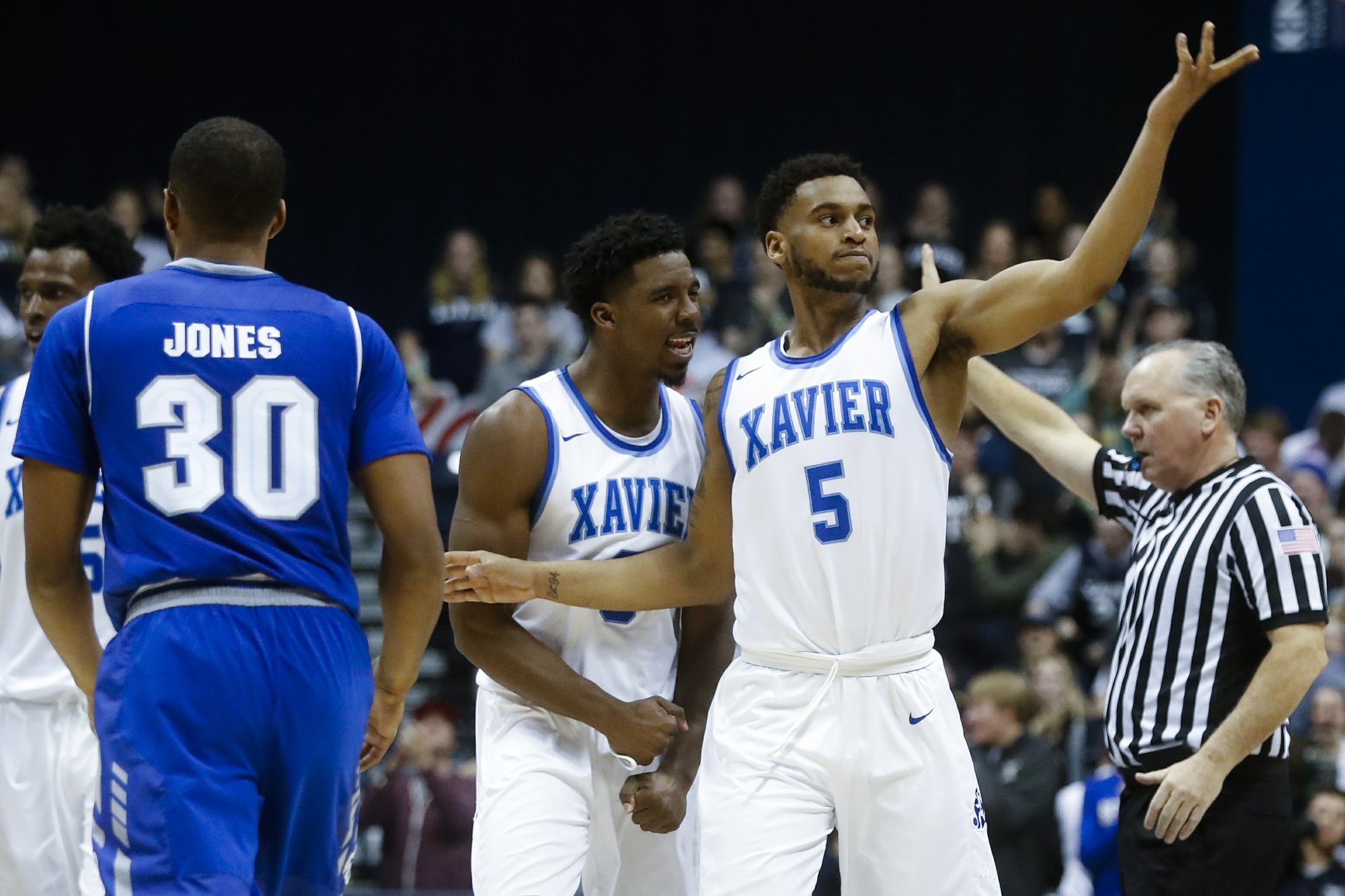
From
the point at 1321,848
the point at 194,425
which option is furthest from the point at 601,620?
the point at 1321,848

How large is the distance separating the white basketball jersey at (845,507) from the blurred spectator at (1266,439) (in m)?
7.74

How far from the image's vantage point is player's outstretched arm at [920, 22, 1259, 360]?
4176mm

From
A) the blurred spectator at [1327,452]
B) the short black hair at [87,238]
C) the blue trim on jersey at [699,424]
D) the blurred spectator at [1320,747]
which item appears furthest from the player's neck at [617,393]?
the blurred spectator at [1327,452]

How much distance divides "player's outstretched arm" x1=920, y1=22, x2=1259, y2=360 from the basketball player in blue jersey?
5.44 feet

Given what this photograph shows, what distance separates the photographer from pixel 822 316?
15.9 ft

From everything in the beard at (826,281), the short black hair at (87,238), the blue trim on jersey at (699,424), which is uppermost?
the short black hair at (87,238)

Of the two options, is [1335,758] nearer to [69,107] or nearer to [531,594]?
[531,594]

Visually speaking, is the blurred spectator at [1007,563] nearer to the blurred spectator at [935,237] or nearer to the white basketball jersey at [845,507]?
the blurred spectator at [935,237]

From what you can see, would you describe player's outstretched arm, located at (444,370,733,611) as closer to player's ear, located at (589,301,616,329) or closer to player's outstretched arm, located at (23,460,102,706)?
player's ear, located at (589,301,616,329)

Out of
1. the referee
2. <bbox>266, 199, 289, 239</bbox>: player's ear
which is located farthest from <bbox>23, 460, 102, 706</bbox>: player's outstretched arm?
the referee

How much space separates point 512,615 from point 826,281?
140 cm

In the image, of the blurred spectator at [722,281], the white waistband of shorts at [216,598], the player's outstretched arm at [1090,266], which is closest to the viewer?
the white waistband of shorts at [216,598]

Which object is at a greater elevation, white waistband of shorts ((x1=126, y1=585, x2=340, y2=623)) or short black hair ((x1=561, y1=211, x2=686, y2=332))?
short black hair ((x1=561, y1=211, x2=686, y2=332))

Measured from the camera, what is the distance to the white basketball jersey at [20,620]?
5348 millimetres
